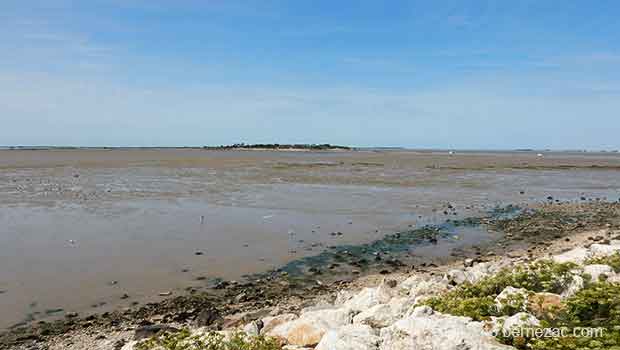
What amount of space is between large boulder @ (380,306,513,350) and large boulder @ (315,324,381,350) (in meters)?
0.11

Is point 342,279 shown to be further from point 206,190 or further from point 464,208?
point 206,190

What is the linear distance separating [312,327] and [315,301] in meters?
3.63

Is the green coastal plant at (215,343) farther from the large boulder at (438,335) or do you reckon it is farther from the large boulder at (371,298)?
the large boulder at (371,298)

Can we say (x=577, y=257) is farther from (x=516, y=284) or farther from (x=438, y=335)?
(x=438, y=335)

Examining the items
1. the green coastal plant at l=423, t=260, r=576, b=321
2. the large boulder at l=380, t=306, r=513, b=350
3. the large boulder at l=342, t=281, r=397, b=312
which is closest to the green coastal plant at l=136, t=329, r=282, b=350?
the large boulder at l=380, t=306, r=513, b=350

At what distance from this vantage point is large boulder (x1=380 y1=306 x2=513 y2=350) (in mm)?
4547

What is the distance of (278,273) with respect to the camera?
11.8m

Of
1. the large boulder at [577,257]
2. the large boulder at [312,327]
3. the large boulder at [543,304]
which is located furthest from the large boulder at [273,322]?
the large boulder at [577,257]

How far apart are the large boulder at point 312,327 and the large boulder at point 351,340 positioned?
1.34ft

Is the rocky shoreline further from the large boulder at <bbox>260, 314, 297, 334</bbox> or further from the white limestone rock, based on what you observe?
the white limestone rock

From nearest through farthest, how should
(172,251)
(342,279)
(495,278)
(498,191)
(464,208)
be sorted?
1. (495,278)
2. (342,279)
3. (172,251)
4. (464,208)
5. (498,191)

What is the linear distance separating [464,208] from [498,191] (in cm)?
864

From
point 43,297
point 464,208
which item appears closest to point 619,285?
point 43,297

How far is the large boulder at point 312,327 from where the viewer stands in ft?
19.4
